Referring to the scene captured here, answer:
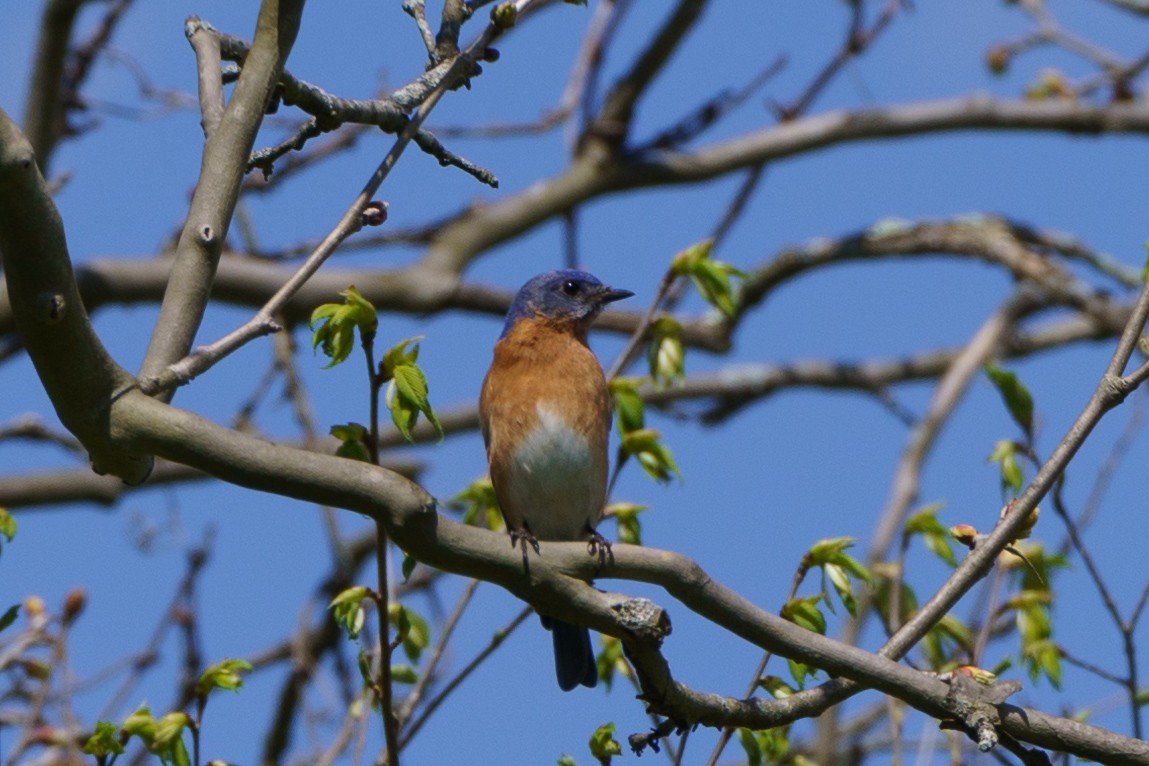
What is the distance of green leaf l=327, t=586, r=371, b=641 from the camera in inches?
152

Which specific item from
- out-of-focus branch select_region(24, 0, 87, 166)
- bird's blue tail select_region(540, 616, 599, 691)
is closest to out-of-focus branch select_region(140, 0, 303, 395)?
bird's blue tail select_region(540, 616, 599, 691)

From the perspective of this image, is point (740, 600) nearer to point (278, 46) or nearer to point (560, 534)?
point (278, 46)

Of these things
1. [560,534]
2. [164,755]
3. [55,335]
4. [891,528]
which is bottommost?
[164,755]

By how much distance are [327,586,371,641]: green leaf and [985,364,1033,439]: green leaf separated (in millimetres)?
1941

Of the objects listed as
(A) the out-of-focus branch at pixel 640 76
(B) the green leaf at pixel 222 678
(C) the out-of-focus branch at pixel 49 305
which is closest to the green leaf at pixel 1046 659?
(B) the green leaf at pixel 222 678

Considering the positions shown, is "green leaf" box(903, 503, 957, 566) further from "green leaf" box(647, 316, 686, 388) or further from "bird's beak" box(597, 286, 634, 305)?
"bird's beak" box(597, 286, 634, 305)

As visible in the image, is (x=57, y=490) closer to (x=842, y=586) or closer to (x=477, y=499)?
(x=477, y=499)

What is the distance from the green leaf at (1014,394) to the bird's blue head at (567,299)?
2.57m

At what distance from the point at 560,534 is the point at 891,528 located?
1.90 meters

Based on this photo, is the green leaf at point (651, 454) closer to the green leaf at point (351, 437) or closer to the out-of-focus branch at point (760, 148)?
the green leaf at point (351, 437)

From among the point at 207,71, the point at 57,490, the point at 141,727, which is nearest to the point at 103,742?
the point at 141,727

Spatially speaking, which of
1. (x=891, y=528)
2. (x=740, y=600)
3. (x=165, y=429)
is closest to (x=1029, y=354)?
(x=891, y=528)

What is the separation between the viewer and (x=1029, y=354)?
984cm

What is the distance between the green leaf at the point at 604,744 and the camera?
362 centimetres
